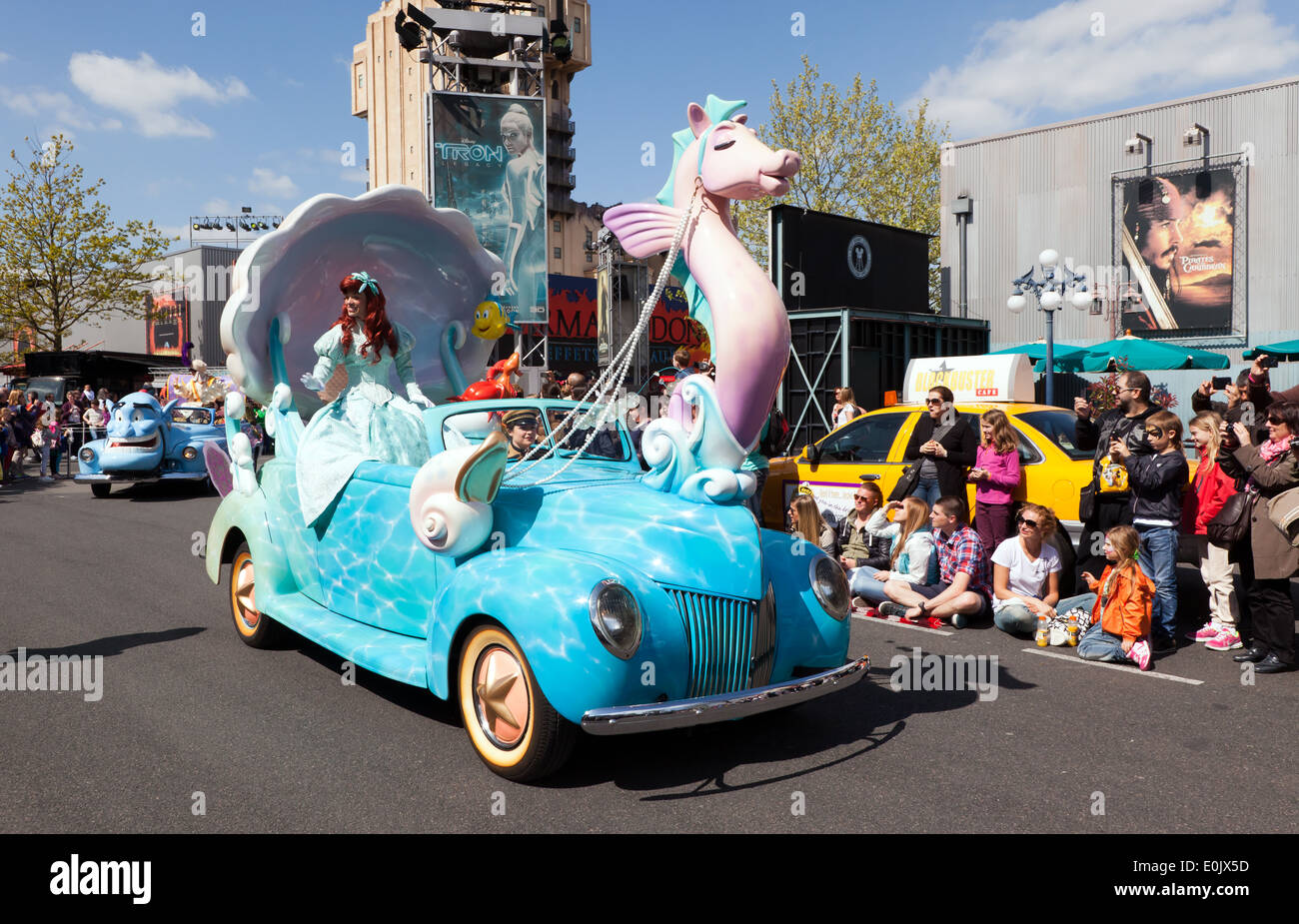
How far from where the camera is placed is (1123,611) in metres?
6.42

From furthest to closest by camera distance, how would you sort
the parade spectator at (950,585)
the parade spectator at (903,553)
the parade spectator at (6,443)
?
the parade spectator at (6,443) → the parade spectator at (903,553) → the parade spectator at (950,585)

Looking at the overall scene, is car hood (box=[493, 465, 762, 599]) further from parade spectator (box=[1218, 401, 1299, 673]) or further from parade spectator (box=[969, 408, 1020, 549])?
parade spectator (box=[969, 408, 1020, 549])

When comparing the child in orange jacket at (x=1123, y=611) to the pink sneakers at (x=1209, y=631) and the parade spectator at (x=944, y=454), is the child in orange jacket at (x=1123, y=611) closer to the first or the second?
the pink sneakers at (x=1209, y=631)

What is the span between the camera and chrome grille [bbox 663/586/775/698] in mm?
4133

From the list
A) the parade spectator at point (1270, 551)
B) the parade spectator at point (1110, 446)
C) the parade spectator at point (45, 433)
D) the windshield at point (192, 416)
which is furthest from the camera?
the parade spectator at point (45, 433)

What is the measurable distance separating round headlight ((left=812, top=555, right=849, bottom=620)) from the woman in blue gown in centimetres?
257

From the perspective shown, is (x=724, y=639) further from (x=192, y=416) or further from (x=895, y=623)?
(x=192, y=416)

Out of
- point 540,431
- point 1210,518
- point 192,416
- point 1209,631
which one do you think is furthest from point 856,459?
point 192,416

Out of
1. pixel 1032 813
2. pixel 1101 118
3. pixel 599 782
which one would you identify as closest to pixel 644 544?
pixel 599 782

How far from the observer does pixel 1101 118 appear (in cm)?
2794

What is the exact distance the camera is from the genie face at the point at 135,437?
614 inches

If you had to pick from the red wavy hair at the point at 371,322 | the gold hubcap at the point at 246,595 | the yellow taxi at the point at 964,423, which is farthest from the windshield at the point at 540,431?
the yellow taxi at the point at 964,423

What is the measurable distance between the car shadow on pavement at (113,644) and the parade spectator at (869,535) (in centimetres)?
524

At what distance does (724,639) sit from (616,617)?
1.88ft
